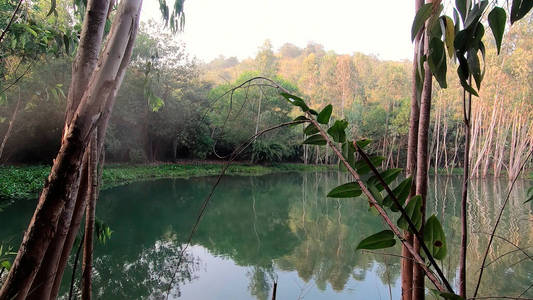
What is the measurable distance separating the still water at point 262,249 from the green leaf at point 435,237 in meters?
0.96

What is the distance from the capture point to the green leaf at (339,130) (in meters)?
0.44

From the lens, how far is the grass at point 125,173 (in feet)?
21.8

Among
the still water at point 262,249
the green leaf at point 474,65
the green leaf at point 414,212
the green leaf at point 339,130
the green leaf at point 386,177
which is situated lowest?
the still water at point 262,249

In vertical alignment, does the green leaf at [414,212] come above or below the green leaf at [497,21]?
below

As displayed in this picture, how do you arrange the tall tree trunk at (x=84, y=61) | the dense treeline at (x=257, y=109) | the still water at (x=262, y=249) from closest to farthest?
the tall tree trunk at (x=84, y=61) → the still water at (x=262, y=249) → the dense treeline at (x=257, y=109)

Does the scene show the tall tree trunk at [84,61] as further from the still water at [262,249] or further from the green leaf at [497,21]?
the still water at [262,249]

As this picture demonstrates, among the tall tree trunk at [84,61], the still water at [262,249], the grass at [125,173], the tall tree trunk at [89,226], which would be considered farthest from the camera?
the grass at [125,173]

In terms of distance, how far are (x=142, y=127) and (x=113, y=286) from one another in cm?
1211

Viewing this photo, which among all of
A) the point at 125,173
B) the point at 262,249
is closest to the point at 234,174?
the point at 125,173

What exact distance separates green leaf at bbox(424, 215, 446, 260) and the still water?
0.96 meters

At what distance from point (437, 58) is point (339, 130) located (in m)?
0.15

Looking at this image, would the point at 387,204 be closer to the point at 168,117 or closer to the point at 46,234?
the point at 46,234

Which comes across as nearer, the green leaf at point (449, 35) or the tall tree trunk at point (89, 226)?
the green leaf at point (449, 35)

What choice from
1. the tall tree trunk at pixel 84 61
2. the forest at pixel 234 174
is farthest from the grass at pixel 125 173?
the tall tree trunk at pixel 84 61
